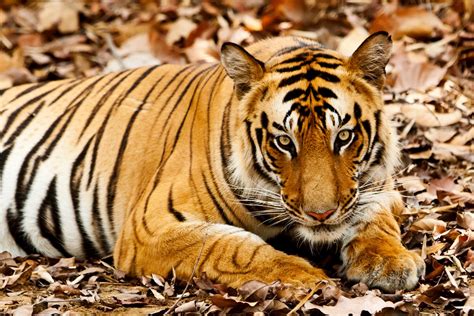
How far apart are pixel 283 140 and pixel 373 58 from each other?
52cm

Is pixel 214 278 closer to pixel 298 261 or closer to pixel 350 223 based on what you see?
pixel 298 261

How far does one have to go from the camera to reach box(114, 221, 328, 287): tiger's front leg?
11.4ft

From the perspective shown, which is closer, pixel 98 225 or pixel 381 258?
pixel 381 258

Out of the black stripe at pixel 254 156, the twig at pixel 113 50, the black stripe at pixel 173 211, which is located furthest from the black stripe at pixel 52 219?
the twig at pixel 113 50

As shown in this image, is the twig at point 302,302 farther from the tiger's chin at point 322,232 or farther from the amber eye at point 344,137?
the amber eye at point 344,137

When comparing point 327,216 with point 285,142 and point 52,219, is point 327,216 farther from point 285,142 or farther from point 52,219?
point 52,219

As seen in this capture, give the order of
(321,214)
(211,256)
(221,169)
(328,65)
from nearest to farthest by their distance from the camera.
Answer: (321,214)
(211,256)
(328,65)
(221,169)

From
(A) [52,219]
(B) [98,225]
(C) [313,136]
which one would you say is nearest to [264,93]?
(C) [313,136]

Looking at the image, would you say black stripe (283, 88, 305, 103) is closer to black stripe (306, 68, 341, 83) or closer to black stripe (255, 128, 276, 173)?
black stripe (306, 68, 341, 83)

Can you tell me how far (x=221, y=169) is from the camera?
394 cm

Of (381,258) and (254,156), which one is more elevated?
(254,156)

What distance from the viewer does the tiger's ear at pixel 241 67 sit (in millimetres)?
3715

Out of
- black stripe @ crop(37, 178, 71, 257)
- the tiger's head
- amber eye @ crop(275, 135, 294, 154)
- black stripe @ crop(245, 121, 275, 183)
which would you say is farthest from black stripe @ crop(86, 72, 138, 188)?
amber eye @ crop(275, 135, 294, 154)

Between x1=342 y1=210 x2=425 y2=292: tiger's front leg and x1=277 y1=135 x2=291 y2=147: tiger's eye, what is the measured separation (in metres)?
0.51
